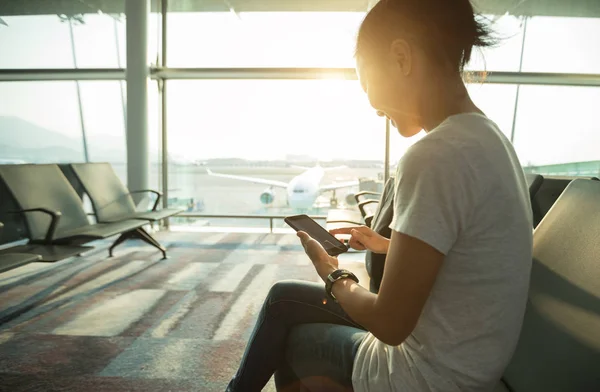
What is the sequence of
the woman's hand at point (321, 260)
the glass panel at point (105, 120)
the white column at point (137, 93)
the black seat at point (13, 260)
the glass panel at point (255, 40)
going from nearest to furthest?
1. the woman's hand at point (321, 260)
2. the black seat at point (13, 260)
3. the white column at point (137, 93)
4. the glass panel at point (255, 40)
5. the glass panel at point (105, 120)

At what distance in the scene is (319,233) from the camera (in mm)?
1179

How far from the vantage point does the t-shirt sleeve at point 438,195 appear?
0.54 metres

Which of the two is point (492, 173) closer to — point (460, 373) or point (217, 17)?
point (460, 373)

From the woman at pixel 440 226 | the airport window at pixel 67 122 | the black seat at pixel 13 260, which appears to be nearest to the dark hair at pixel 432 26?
the woman at pixel 440 226

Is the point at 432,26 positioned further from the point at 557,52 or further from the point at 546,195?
the point at 557,52

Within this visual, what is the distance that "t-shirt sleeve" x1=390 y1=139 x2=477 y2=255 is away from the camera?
542 mm

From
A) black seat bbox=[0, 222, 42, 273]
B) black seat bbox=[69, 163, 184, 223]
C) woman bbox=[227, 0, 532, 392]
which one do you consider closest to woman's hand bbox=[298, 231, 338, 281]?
woman bbox=[227, 0, 532, 392]

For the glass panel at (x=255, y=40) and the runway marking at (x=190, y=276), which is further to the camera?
the glass panel at (x=255, y=40)

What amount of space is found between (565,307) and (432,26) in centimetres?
66

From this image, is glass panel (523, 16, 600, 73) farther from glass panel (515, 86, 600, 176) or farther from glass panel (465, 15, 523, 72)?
glass panel (465, 15, 523, 72)

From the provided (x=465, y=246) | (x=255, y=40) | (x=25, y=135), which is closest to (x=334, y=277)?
(x=465, y=246)

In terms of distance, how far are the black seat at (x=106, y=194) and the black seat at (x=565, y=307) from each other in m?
3.58

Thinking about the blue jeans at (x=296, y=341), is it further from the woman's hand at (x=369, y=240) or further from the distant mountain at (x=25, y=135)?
the distant mountain at (x=25, y=135)

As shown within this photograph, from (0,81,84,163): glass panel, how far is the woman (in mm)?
5664
